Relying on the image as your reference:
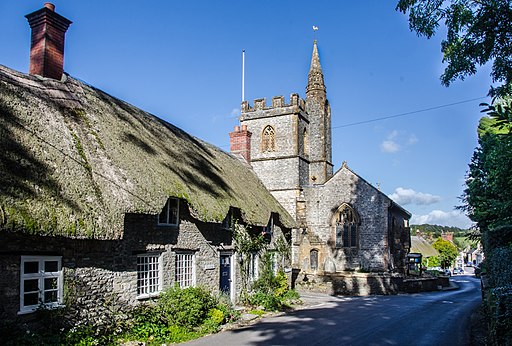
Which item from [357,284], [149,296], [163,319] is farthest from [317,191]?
[163,319]

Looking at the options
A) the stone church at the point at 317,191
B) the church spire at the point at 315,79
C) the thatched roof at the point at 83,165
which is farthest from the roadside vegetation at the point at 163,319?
the church spire at the point at 315,79

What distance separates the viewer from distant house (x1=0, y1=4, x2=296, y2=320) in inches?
390

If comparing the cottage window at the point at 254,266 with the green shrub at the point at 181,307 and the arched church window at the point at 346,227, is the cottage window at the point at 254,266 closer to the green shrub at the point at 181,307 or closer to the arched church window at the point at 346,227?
the green shrub at the point at 181,307

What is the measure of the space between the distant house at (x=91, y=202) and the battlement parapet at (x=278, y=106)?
16.1m

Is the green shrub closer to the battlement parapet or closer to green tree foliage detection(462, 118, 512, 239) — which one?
green tree foliage detection(462, 118, 512, 239)

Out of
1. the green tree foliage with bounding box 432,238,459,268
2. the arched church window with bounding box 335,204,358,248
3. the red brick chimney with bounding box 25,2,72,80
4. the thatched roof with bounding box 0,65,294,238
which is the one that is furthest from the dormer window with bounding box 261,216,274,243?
the green tree foliage with bounding box 432,238,459,268

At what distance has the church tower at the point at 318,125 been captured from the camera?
113 ft

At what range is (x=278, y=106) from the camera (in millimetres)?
33969

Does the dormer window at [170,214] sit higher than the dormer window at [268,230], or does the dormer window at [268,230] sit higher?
the dormer window at [170,214]

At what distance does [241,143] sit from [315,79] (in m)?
10.0

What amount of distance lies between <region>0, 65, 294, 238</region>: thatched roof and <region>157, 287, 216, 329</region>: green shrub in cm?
269

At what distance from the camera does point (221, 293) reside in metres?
17.5

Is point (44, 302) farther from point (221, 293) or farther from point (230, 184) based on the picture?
point (230, 184)

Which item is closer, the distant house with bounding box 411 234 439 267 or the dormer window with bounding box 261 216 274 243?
the dormer window with bounding box 261 216 274 243
